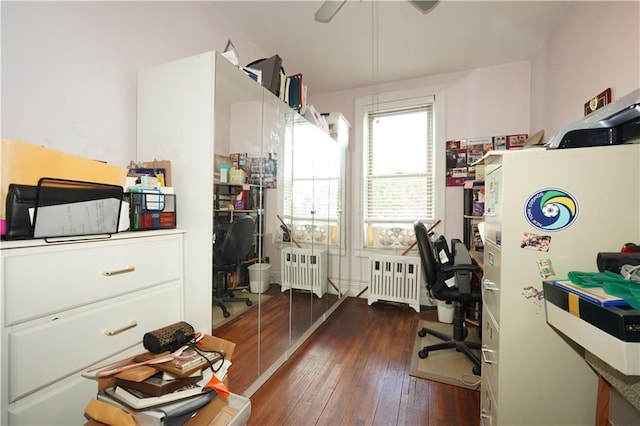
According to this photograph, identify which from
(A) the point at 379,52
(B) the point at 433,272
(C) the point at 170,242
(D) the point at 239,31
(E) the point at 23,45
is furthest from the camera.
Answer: (A) the point at 379,52

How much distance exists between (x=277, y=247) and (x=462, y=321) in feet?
5.19

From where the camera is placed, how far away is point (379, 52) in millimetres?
2684

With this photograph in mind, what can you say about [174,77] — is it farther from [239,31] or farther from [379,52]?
[379,52]

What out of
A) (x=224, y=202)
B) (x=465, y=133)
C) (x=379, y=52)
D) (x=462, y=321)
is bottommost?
(x=462, y=321)

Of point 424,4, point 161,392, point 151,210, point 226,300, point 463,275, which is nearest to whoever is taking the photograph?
point 161,392

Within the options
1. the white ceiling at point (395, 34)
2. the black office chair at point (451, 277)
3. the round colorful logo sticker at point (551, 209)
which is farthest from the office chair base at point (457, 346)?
the white ceiling at point (395, 34)

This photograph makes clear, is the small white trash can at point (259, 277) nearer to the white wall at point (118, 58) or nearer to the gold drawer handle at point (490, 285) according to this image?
the white wall at point (118, 58)

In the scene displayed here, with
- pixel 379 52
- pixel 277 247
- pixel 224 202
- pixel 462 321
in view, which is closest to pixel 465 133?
pixel 379 52

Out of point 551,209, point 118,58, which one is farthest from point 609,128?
point 118,58

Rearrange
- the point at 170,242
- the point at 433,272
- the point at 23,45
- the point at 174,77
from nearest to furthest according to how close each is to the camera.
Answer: the point at 23,45, the point at 170,242, the point at 174,77, the point at 433,272

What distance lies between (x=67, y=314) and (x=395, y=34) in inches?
115

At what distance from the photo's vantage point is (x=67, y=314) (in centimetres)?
91

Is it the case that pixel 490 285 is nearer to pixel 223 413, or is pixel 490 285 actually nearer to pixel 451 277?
pixel 451 277

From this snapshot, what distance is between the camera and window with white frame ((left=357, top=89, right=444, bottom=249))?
3.15 metres
